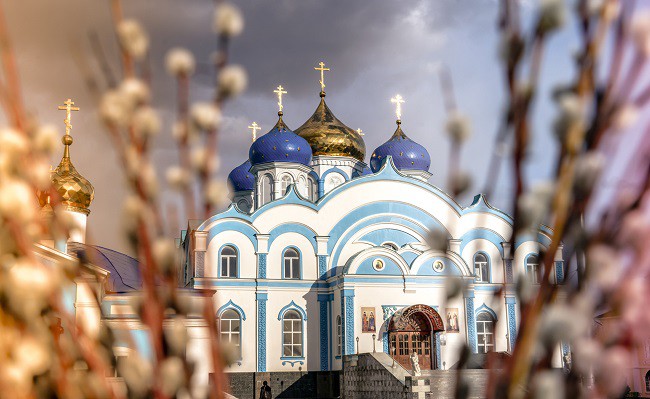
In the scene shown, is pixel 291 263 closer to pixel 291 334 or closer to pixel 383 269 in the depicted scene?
pixel 291 334

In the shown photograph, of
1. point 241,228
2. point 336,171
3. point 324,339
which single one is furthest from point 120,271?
point 336,171

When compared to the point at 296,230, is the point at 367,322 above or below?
Result: below

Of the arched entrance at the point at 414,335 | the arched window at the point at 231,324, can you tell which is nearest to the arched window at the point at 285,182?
the arched window at the point at 231,324

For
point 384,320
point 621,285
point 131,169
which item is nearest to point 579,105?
point 621,285

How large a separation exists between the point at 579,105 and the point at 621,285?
0.25 meters

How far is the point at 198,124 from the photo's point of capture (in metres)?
1.14

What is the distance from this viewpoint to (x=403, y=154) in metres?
31.7

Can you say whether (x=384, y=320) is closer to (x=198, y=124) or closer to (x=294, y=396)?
(x=294, y=396)

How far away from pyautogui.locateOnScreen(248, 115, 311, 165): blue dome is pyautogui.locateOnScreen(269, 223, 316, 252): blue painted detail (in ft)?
16.2

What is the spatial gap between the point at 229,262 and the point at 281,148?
6.53 meters

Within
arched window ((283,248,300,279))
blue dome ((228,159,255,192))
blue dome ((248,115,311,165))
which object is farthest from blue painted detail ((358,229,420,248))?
blue dome ((228,159,255,192))

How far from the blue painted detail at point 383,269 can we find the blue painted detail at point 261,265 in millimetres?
3166

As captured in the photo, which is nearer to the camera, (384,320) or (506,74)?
(506,74)

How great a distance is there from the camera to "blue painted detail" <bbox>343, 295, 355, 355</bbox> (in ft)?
70.7
